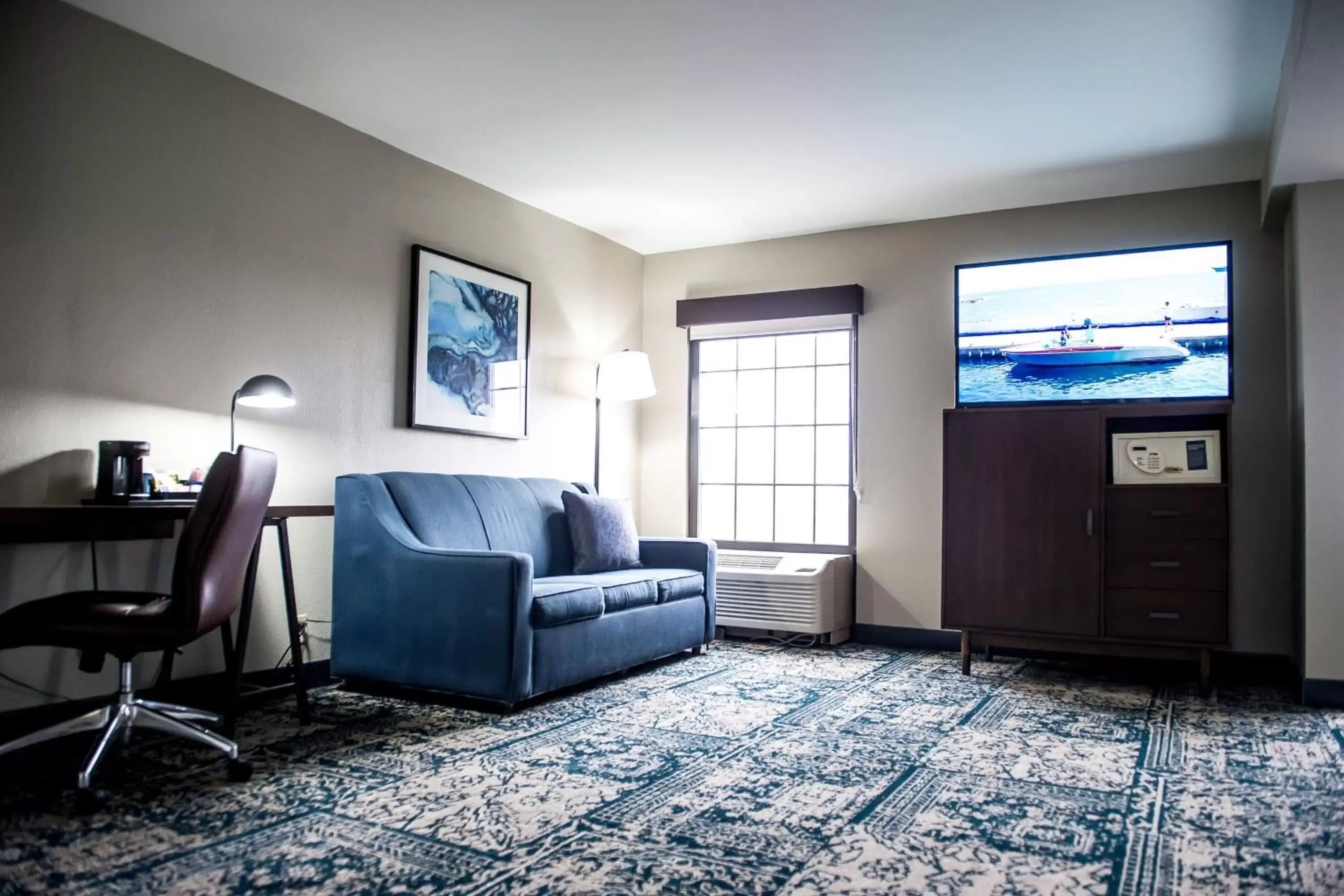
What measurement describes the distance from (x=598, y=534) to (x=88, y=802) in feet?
8.70

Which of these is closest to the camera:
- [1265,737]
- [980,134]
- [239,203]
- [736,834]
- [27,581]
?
[736,834]

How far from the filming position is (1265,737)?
11.2 ft

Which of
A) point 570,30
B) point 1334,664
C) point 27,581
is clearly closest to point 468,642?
point 27,581

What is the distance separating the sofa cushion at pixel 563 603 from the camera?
3.69 metres

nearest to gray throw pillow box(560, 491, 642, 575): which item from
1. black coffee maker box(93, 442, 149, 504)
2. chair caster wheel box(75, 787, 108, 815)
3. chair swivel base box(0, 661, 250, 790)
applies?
black coffee maker box(93, 442, 149, 504)

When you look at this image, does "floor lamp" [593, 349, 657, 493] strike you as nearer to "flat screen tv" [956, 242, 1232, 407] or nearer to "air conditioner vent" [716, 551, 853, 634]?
"air conditioner vent" [716, 551, 853, 634]

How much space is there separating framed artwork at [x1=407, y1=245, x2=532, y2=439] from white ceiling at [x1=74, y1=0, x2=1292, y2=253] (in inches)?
21.6

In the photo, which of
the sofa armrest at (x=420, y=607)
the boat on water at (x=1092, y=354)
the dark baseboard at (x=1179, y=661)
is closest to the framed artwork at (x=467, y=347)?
the sofa armrest at (x=420, y=607)

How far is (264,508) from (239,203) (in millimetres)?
1541

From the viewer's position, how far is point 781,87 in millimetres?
3900

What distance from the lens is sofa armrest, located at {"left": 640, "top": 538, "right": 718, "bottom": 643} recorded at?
5.10 meters

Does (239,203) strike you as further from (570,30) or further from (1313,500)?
(1313,500)

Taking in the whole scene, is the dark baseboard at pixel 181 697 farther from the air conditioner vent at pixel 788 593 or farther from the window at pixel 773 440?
the window at pixel 773 440

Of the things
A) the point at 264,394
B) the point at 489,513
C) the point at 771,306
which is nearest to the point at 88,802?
the point at 264,394
